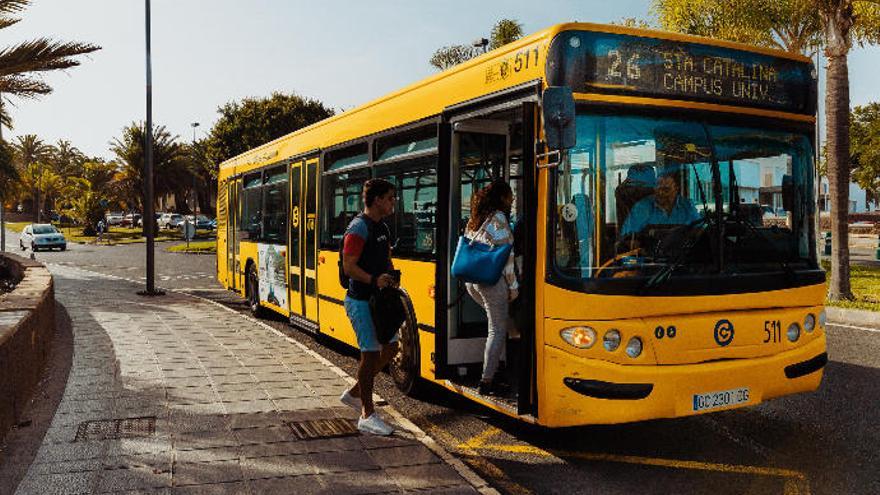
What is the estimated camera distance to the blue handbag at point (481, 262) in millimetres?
5848

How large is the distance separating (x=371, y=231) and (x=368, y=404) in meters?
1.30

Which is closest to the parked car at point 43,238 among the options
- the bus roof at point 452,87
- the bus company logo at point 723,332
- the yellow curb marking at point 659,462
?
the bus roof at point 452,87

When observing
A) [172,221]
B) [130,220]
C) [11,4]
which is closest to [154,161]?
[172,221]

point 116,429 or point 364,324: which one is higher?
point 364,324

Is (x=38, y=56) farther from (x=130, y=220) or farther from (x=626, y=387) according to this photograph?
(x=130, y=220)

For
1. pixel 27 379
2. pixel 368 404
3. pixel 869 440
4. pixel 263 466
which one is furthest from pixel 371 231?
pixel 869 440

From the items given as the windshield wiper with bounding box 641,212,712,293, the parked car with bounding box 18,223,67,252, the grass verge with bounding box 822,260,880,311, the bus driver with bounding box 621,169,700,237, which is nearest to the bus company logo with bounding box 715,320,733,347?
the windshield wiper with bounding box 641,212,712,293

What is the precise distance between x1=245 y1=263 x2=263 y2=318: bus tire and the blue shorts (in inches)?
298

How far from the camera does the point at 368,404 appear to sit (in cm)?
586

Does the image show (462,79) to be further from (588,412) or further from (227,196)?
(227,196)

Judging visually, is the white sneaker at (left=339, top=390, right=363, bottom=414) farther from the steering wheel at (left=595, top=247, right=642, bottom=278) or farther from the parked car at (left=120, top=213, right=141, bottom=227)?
the parked car at (left=120, top=213, right=141, bottom=227)

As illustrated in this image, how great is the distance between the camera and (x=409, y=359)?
7.34m

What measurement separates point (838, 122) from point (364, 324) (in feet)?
45.9

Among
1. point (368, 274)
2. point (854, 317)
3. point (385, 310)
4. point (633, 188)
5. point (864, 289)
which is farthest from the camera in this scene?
point (864, 289)
